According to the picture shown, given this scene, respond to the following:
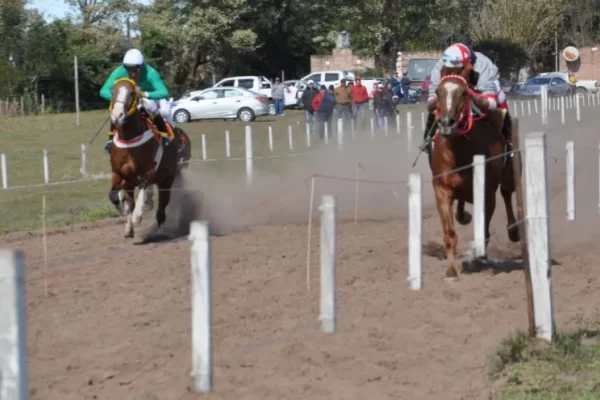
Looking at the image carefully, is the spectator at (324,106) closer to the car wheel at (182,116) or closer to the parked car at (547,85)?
the car wheel at (182,116)

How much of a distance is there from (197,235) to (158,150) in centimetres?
918

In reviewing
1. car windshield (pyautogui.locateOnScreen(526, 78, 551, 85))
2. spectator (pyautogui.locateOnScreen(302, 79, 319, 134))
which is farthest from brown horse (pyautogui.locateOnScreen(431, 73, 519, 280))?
car windshield (pyautogui.locateOnScreen(526, 78, 551, 85))

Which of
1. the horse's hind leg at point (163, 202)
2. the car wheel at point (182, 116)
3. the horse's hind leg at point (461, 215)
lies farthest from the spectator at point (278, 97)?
the horse's hind leg at point (461, 215)

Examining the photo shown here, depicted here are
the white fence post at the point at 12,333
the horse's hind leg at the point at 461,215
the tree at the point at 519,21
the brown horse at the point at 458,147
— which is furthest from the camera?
the tree at the point at 519,21

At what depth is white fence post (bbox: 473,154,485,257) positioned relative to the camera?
1158 centimetres

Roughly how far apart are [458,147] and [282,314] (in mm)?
3269

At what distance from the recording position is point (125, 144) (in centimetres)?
1441

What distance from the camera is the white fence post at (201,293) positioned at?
603cm

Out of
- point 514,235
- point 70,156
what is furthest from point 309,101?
point 514,235

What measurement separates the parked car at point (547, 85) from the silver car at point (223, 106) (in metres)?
19.0

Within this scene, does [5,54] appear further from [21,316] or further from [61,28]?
[21,316]

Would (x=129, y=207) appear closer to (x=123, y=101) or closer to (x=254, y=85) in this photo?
(x=123, y=101)

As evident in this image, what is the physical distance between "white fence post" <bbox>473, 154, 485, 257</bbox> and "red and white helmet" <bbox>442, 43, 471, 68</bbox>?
995 mm

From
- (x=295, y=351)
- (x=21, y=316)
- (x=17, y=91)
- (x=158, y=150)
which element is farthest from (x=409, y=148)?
(x=17, y=91)
